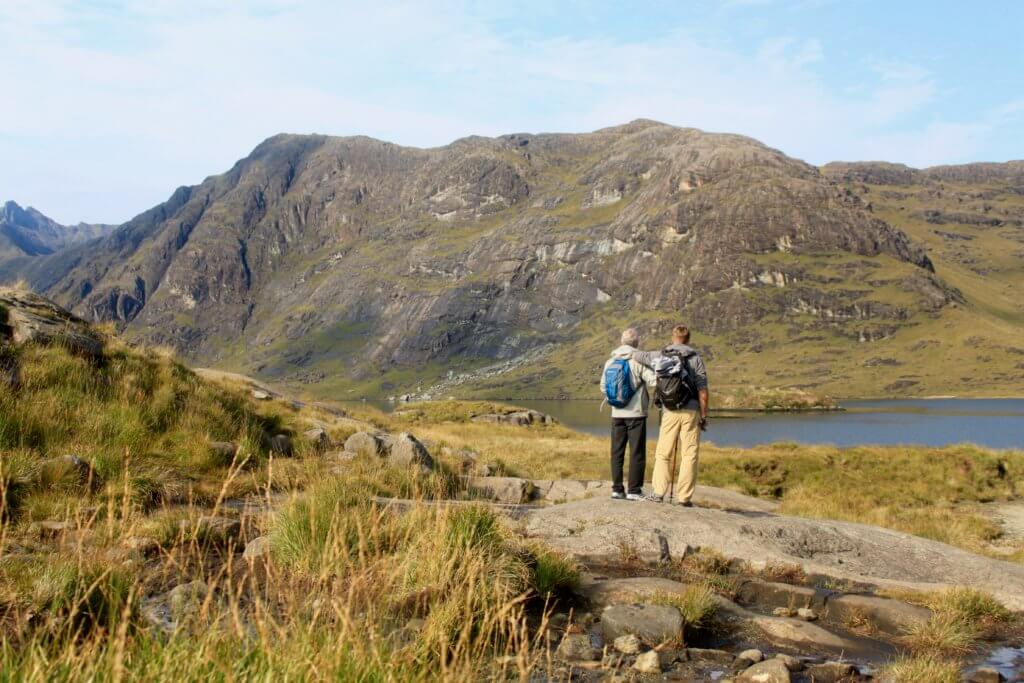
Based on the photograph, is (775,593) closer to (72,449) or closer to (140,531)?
(140,531)

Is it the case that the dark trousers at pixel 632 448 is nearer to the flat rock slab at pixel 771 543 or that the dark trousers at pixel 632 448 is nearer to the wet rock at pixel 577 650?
the flat rock slab at pixel 771 543

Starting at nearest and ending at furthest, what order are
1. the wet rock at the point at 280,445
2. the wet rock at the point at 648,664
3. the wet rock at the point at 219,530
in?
the wet rock at the point at 648,664
the wet rock at the point at 219,530
the wet rock at the point at 280,445

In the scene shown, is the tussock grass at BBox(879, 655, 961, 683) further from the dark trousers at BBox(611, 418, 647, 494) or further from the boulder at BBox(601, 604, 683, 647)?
the dark trousers at BBox(611, 418, 647, 494)

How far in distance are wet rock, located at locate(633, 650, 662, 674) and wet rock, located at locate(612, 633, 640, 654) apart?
259 millimetres

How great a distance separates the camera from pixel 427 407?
197ft

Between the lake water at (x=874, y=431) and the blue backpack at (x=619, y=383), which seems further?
the lake water at (x=874, y=431)

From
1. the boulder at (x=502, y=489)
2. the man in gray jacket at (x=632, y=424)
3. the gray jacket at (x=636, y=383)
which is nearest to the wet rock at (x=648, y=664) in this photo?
the man in gray jacket at (x=632, y=424)

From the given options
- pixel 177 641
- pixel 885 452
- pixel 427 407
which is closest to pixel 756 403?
pixel 427 407

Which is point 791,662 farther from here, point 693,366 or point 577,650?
point 693,366

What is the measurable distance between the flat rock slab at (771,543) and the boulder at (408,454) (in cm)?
442

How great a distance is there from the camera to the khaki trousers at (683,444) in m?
13.0

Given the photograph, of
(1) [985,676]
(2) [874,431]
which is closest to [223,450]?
(1) [985,676]

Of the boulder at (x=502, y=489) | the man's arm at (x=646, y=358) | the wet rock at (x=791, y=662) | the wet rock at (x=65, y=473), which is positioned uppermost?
the man's arm at (x=646, y=358)

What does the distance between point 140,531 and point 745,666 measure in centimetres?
645
